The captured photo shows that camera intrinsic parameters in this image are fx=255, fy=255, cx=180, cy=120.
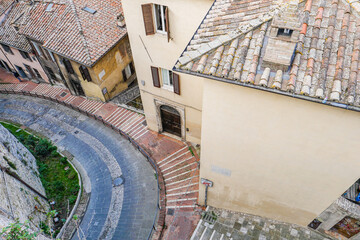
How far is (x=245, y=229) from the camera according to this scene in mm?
14719

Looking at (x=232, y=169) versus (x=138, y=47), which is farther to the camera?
(x=138, y=47)

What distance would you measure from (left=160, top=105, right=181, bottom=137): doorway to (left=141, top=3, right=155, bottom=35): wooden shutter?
6.24 m

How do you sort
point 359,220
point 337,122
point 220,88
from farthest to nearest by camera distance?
1. point 359,220
2. point 220,88
3. point 337,122

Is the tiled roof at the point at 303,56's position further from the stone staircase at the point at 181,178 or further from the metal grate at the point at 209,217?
the stone staircase at the point at 181,178

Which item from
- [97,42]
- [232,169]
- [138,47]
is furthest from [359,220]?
[97,42]

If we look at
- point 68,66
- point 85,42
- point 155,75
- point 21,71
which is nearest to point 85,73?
point 68,66

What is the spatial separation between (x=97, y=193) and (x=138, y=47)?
432 inches

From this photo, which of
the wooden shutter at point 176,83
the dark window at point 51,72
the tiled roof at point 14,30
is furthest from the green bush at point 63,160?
the tiled roof at point 14,30

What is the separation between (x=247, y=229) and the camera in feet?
48.3

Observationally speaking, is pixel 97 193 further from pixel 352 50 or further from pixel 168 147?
pixel 352 50

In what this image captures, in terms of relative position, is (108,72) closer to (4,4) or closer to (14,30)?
(14,30)

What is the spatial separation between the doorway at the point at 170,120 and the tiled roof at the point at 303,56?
10577 mm

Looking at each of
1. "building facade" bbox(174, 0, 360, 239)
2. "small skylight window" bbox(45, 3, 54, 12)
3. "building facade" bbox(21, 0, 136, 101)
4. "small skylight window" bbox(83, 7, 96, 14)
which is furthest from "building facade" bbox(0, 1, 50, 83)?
"building facade" bbox(174, 0, 360, 239)

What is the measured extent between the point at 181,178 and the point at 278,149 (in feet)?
31.3
